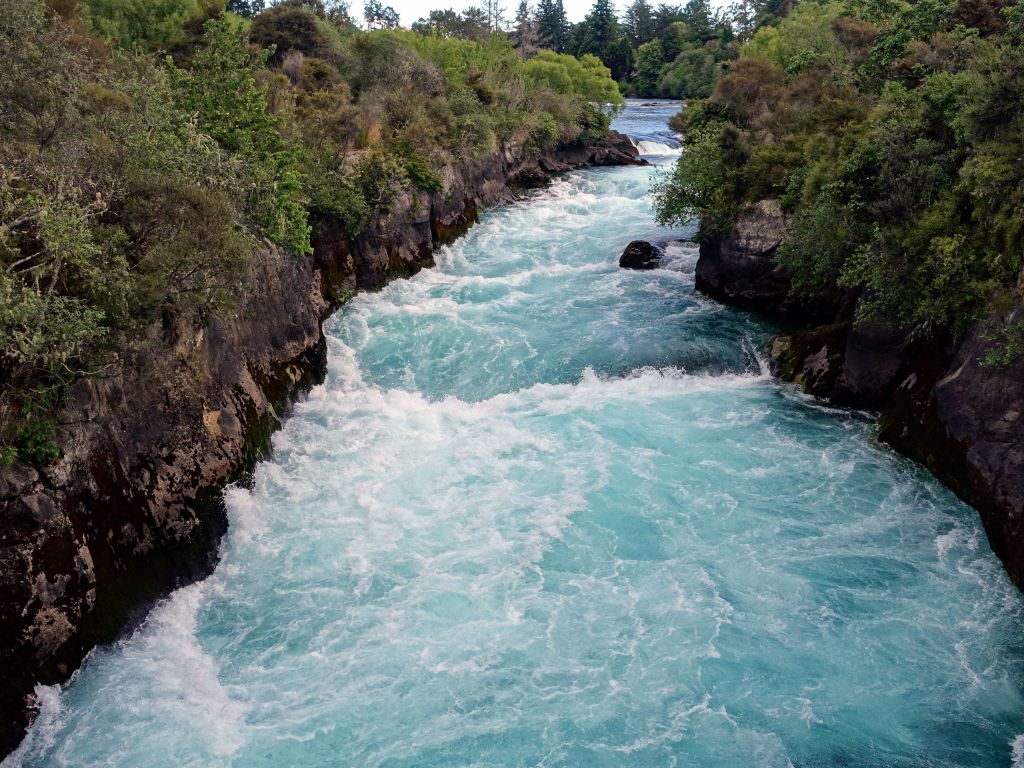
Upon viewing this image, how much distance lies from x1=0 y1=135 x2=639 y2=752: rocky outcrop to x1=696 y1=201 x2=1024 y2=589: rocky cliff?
46.6 ft

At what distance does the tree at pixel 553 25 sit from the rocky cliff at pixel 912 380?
10895 cm

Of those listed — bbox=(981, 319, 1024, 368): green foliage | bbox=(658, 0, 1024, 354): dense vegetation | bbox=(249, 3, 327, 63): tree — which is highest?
bbox=(249, 3, 327, 63): tree

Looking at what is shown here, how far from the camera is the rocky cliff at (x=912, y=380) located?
590 inches

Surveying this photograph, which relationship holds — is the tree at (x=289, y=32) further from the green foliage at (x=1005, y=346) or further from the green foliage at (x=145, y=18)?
the green foliage at (x=1005, y=346)

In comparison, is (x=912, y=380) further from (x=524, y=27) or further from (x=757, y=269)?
(x=524, y=27)

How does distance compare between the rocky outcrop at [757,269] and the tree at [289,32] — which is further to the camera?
the tree at [289,32]

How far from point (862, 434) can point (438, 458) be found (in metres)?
10.4

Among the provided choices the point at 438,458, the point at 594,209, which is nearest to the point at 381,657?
the point at 438,458

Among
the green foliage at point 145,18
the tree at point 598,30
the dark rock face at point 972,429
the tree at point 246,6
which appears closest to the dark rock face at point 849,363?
the dark rock face at point 972,429

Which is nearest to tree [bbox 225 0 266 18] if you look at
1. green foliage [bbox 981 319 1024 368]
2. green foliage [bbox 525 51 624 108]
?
green foliage [bbox 525 51 624 108]

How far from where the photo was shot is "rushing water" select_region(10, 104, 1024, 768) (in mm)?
11250

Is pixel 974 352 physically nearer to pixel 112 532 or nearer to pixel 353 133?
pixel 112 532

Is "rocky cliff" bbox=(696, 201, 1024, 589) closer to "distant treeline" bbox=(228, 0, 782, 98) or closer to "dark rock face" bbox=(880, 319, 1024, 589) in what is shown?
"dark rock face" bbox=(880, 319, 1024, 589)

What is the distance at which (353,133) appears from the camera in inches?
1238
